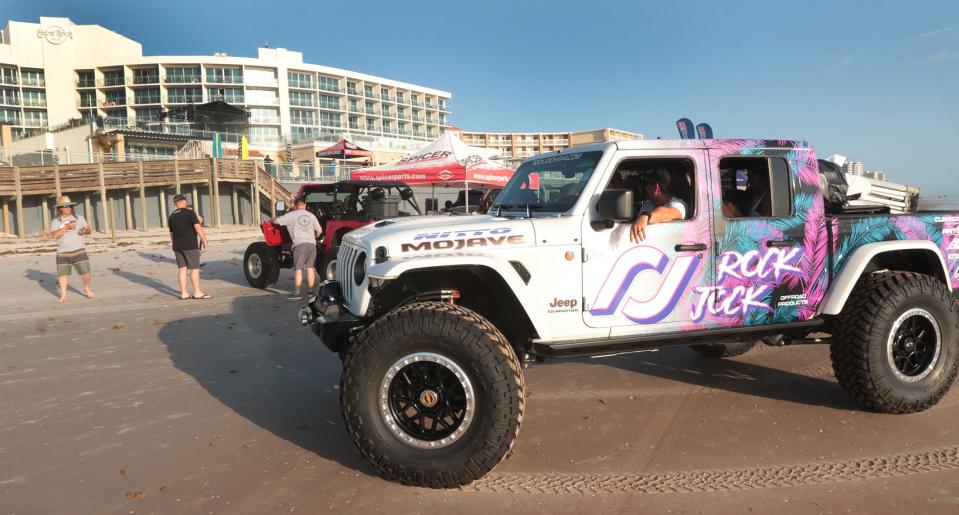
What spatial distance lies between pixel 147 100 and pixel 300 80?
1950 cm

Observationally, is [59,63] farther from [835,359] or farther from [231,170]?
[835,359]

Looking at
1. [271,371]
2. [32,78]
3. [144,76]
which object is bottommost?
[271,371]

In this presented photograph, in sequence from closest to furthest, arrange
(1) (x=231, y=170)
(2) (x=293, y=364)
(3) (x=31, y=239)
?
(2) (x=293, y=364) → (3) (x=31, y=239) → (1) (x=231, y=170)

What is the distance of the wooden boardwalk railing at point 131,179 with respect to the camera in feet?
84.0

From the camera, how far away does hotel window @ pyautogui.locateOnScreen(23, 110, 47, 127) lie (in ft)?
231

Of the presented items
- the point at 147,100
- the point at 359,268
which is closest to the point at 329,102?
the point at 147,100

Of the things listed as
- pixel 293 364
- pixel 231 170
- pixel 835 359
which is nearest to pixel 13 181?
pixel 231 170

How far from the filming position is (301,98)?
82.9m

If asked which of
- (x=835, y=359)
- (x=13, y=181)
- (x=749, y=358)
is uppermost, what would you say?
(x=13, y=181)

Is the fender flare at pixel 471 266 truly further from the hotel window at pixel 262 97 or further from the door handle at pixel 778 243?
the hotel window at pixel 262 97

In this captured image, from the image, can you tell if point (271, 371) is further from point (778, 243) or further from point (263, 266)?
point (263, 266)

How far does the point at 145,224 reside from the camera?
1136 inches

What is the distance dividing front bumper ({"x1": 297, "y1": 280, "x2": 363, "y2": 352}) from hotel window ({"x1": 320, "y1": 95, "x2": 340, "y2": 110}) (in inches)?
3410

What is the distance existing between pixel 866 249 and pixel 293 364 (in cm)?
501
